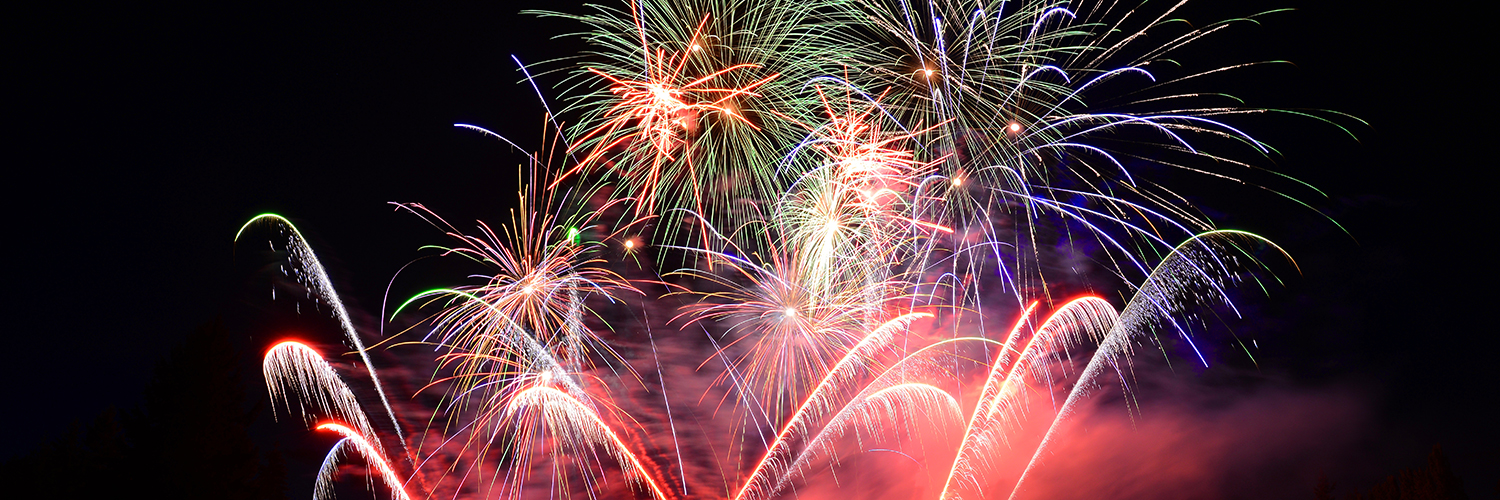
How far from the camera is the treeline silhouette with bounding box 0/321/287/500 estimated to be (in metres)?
20.9

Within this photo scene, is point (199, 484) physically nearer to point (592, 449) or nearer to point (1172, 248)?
point (592, 449)

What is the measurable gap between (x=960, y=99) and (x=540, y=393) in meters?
8.71

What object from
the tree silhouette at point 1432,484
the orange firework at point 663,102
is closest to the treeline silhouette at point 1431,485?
the tree silhouette at point 1432,484

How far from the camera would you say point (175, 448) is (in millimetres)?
21625

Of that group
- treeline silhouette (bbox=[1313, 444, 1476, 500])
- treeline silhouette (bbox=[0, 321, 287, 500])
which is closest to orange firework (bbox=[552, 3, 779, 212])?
treeline silhouette (bbox=[0, 321, 287, 500])

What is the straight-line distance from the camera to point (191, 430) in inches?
870

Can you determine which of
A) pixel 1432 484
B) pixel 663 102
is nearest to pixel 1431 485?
pixel 1432 484

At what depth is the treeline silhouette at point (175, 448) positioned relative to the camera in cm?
2091

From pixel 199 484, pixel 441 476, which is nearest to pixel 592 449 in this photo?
pixel 441 476

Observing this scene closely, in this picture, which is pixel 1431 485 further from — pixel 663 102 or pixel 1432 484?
pixel 663 102

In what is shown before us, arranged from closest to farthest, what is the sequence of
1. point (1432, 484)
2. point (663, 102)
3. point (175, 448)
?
point (663, 102)
point (175, 448)
point (1432, 484)


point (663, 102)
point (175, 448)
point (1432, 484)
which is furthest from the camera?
point (1432, 484)

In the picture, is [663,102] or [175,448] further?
[175,448]

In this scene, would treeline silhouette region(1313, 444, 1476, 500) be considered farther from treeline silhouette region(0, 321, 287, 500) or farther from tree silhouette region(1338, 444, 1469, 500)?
treeline silhouette region(0, 321, 287, 500)
